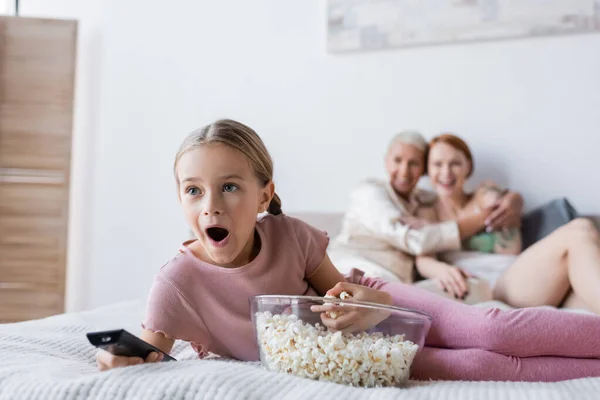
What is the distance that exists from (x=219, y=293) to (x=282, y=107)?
1805 mm

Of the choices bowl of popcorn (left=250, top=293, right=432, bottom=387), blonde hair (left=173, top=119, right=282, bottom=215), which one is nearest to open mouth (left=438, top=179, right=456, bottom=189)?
blonde hair (left=173, top=119, right=282, bottom=215)

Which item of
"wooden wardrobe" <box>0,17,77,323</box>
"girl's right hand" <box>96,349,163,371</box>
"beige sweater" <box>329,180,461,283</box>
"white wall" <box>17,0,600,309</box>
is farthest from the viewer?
"wooden wardrobe" <box>0,17,77,323</box>

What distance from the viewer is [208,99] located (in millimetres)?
2908

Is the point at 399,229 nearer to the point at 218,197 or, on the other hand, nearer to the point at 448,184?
the point at 448,184

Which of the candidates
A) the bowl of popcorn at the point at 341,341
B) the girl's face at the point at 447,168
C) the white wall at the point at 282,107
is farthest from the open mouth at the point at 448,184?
the bowl of popcorn at the point at 341,341

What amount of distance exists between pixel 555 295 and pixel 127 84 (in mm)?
2096

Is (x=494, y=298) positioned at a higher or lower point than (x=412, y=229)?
lower

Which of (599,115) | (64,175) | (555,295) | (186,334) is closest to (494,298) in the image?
(555,295)

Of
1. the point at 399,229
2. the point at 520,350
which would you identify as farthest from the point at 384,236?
the point at 520,350

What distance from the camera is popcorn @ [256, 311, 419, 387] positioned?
87 centimetres

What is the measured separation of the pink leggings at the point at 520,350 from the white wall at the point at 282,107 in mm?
1463

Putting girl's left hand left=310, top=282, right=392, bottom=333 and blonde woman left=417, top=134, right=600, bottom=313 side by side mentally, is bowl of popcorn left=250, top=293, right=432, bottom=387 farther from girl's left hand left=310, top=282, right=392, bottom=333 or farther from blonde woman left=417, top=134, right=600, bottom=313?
blonde woman left=417, top=134, right=600, bottom=313

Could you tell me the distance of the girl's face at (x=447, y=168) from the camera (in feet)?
7.47

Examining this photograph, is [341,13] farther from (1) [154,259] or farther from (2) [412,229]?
(1) [154,259]
